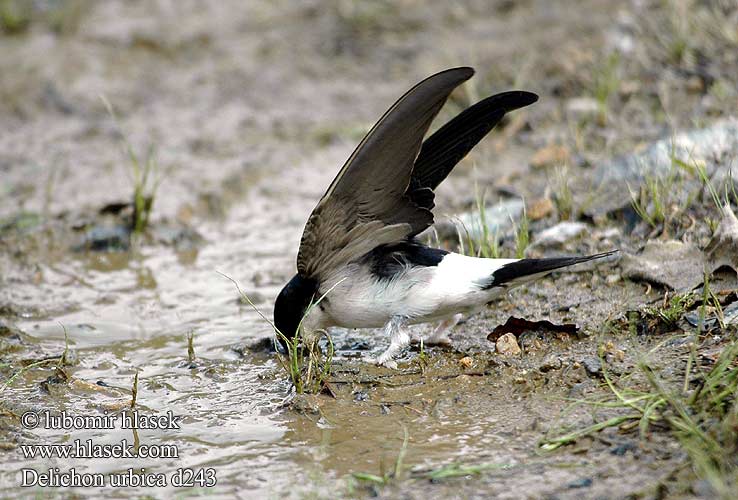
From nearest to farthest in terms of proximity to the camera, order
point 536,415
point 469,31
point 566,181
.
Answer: point 536,415 → point 566,181 → point 469,31

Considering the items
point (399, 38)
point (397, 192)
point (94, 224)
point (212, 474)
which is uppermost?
point (399, 38)

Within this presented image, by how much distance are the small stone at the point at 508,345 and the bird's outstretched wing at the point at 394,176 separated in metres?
0.57

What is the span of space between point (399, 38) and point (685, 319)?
4.62 metres

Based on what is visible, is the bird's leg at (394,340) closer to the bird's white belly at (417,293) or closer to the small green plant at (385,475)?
the bird's white belly at (417,293)

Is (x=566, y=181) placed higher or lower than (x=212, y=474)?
higher

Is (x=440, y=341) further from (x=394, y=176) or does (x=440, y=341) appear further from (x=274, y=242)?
(x=274, y=242)

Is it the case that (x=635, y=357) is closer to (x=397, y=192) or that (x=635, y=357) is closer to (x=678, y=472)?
(x=678, y=472)

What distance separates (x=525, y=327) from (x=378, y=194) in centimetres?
91

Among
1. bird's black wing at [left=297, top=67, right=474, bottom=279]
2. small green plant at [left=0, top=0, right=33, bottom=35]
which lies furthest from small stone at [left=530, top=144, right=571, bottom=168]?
small green plant at [left=0, top=0, right=33, bottom=35]

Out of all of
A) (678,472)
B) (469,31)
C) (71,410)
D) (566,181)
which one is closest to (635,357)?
(678,472)

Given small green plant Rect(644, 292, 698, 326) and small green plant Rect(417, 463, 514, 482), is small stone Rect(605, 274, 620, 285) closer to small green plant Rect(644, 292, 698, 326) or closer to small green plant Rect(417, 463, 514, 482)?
small green plant Rect(644, 292, 698, 326)

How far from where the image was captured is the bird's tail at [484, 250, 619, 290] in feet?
11.9

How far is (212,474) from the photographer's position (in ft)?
10.0

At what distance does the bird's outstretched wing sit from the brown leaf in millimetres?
580
